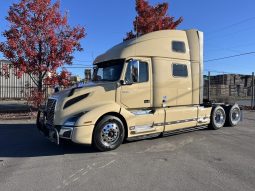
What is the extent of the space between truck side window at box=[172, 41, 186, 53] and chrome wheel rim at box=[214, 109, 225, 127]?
301 cm

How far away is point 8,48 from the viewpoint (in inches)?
582

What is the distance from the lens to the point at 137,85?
8961 millimetres

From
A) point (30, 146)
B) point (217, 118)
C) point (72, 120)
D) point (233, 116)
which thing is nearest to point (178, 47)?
point (217, 118)

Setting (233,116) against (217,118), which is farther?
(233,116)

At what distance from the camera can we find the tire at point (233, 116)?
12.5m

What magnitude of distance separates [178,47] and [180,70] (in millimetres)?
752

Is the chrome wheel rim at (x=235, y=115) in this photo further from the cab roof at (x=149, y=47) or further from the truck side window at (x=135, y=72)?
the truck side window at (x=135, y=72)

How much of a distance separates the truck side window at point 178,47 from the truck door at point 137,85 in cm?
129

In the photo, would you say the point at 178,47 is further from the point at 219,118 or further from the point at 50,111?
the point at 50,111

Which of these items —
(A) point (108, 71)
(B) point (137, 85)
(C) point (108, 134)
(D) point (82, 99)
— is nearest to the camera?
(D) point (82, 99)

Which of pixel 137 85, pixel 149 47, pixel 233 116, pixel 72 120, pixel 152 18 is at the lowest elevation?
pixel 233 116

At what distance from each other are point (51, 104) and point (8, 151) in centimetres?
165

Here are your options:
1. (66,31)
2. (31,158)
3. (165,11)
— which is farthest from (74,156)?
(165,11)

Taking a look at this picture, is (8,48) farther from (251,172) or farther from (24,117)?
(251,172)
